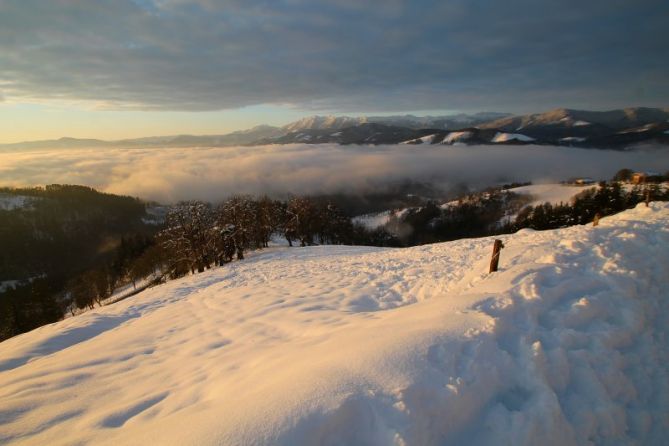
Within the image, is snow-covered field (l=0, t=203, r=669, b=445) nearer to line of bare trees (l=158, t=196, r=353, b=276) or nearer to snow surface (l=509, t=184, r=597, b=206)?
line of bare trees (l=158, t=196, r=353, b=276)

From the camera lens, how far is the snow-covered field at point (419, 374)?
167 inches

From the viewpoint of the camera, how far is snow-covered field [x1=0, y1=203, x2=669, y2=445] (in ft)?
14.0

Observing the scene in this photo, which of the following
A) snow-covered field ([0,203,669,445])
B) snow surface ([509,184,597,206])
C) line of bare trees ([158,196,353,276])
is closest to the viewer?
snow-covered field ([0,203,669,445])

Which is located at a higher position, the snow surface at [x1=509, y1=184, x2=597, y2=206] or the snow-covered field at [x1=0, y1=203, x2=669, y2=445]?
the snow-covered field at [x1=0, y1=203, x2=669, y2=445]

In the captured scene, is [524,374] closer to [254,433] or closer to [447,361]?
[447,361]

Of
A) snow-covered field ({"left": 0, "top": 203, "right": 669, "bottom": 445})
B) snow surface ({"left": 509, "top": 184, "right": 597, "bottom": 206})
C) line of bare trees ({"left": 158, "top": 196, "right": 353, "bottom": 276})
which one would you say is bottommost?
snow surface ({"left": 509, "top": 184, "right": 597, "bottom": 206})

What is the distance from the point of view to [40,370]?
966 centimetres

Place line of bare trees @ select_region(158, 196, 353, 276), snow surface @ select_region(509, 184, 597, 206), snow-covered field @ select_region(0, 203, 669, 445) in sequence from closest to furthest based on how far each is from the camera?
1. snow-covered field @ select_region(0, 203, 669, 445)
2. line of bare trees @ select_region(158, 196, 353, 276)
3. snow surface @ select_region(509, 184, 597, 206)

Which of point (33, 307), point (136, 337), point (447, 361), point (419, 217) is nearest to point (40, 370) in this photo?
point (136, 337)

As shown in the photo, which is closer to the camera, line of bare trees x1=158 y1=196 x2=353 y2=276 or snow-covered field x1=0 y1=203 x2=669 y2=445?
snow-covered field x1=0 y1=203 x2=669 y2=445

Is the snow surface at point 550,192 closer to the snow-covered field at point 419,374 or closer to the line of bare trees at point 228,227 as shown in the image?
the line of bare trees at point 228,227

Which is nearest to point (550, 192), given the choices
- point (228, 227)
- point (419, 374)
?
point (228, 227)

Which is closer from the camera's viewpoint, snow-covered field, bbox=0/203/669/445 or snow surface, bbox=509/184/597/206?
snow-covered field, bbox=0/203/669/445

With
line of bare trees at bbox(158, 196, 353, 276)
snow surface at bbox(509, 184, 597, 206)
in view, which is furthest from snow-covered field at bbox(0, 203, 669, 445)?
snow surface at bbox(509, 184, 597, 206)
